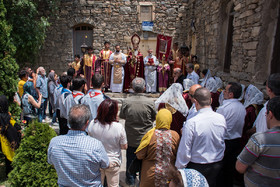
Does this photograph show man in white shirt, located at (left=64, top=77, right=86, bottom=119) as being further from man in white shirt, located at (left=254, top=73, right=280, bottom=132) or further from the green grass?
man in white shirt, located at (left=254, top=73, right=280, bottom=132)

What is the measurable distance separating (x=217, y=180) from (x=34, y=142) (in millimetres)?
2258

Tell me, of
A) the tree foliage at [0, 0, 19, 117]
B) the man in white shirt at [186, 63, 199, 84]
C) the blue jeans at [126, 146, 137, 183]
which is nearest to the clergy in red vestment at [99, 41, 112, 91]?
the man in white shirt at [186, 63, 199, 84]

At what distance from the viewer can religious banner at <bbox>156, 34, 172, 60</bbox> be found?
8.72 meters

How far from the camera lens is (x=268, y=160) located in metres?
1.81

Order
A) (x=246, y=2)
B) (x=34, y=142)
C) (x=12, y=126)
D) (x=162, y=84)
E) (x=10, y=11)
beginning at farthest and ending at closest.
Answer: (x=10, y=11), (x=162, y=84), (x=246, y=2), (x=12, y=126), (x=34, y=142)

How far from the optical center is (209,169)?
2.37 meters

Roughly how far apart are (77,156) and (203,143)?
4.11 ft

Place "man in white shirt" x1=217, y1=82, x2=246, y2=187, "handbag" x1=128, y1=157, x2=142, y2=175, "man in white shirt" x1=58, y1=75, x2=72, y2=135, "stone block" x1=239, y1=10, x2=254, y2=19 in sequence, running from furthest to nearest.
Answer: "stone block" x1=239, y1=10, x2=254, y2=19 → "man in white shirt" x1=58, y1=75, x2=72, y2=135 → "man in white shirt" x1=217, y1=82, x2=246, y2=187 → "handbag" x1=128, y1=157, x2=142, y2=175

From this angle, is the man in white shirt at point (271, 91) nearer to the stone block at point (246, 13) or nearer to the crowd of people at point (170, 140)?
the crowd of people at point (170, 140)

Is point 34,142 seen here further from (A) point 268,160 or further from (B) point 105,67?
(B) point 105,67

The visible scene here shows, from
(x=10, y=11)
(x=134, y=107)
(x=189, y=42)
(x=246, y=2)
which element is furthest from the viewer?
(x=189, y=42)

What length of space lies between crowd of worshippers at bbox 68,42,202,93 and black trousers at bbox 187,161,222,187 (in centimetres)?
591

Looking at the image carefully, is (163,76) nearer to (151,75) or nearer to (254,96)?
(151,75)

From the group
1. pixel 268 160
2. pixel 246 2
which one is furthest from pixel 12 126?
pixel 246 2
